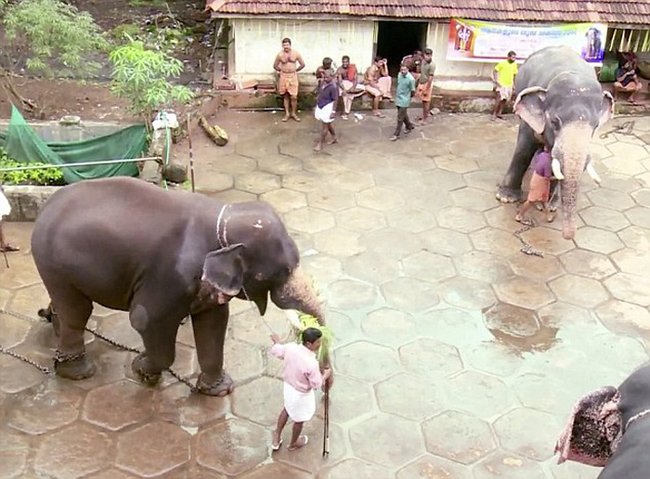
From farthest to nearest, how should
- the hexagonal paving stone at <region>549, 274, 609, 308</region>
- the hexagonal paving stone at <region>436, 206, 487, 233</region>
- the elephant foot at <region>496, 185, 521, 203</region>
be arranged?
the elephant foot at <region>496, 185, 521, 203</region> < the hexagonal paving stone at <region>436, 206, 487, 233</region> < the hexagonal paving stone at <region>549, 274, 609, 308</region>

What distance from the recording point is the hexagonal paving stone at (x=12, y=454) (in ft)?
19.2

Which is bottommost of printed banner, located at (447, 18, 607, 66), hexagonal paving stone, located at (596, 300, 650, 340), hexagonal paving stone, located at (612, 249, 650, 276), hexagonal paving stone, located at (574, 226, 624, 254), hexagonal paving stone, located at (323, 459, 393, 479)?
hexagonal paving stone, located at (323, 459, 393, 479)

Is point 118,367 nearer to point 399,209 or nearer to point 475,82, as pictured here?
point 399,209

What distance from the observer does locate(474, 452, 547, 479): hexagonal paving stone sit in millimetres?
6039

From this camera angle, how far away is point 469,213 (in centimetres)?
950

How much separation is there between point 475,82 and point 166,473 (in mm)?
8166

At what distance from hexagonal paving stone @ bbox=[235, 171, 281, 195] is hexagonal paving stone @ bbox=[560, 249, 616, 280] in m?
3.41

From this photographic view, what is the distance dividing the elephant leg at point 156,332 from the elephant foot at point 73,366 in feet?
1.75

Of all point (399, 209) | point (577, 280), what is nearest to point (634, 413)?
point (577, 280)

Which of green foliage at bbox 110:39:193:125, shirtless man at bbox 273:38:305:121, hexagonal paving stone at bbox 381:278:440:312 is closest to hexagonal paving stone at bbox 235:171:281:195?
green foliage at bbox 110:39:193:125

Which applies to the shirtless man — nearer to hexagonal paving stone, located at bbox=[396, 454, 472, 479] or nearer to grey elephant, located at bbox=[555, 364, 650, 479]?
hexagonal paving stone, located at bbox=[396, 454, 472, 479]

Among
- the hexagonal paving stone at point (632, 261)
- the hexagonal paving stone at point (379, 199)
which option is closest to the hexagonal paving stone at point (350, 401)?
the hexagonal paving stone at point (379, 199)

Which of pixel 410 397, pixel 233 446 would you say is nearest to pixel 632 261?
pixel 410 397

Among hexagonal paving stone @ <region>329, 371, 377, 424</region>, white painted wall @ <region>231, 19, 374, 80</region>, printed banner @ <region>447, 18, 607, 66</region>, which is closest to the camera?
hexagonal paving stone @ <region>329, 371, 377, 424</region>
